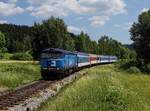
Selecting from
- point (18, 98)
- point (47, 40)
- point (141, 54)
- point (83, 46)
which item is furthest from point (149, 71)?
point (83, 46)

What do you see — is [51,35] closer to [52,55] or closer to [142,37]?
[142,37]

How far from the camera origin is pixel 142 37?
79938mm

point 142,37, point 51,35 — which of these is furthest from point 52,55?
point 51,35

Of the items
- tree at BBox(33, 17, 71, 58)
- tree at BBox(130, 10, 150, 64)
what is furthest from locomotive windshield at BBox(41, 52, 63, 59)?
tree at BBox(33, 17, 71, 58)

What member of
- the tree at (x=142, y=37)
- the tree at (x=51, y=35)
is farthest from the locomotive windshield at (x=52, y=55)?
the tree at (x=51, y=35)

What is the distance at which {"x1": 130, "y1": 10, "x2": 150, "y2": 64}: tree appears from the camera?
78.6m

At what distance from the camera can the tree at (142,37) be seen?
7856cm

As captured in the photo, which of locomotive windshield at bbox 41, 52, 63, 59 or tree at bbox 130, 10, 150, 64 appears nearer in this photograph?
locomotive windshield at bbox 41, 52, 63, 59

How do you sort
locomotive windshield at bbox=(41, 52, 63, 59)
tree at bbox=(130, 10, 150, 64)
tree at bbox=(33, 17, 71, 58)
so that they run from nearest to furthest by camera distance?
locomotive windshield at bbox=(41, 52, 63, 59) → tree at bbox=(130, 10, 150, 64) → tree at bbox=(33, 17, 71, 58)

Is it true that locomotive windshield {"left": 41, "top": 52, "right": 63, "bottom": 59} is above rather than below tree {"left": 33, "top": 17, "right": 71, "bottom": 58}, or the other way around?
below

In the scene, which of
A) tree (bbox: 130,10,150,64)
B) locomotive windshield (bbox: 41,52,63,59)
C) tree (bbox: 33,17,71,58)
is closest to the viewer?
locomotive windshield (bbox: 41,52,63,59)

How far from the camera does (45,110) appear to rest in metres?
19.0

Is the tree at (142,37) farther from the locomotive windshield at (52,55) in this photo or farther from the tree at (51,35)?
the locomotive windshield at (52,55)

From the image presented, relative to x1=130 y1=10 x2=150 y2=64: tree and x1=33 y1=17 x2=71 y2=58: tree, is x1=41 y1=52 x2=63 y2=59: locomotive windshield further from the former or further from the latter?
x1=33 y1=17 x2=71 y2=58: tree
